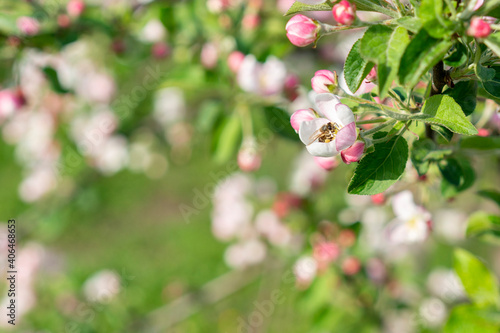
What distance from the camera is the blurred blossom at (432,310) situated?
179 cm

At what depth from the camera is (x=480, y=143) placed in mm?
989

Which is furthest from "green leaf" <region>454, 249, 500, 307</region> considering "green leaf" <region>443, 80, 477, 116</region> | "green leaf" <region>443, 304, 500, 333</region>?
"green leaf" <region>443, 80, 477, 116</region>

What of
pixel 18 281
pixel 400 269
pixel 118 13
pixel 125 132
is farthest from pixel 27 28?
pixel 400 269

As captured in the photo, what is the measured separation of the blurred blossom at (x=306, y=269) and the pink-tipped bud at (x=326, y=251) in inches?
3.1

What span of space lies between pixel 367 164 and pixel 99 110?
218 cm

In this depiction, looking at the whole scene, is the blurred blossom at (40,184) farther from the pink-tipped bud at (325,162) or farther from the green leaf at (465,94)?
the green leaf at (465,94)

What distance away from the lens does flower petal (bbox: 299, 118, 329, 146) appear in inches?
30.5

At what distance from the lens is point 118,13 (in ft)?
5.97

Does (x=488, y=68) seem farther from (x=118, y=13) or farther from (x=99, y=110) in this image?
(x=99, y=110)

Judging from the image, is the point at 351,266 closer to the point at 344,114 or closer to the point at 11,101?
the point at 344,114

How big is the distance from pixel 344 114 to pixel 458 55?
0.70 ft

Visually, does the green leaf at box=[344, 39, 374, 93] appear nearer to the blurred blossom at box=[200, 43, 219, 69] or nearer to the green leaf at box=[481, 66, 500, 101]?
the green leaf at box=[481, 66, 500, 101]

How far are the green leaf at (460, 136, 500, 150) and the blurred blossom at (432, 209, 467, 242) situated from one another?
1.66m

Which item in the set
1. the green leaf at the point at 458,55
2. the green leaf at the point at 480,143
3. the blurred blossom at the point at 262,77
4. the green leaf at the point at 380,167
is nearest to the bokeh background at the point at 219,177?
the blurred blossom at the point at 262,77
